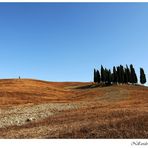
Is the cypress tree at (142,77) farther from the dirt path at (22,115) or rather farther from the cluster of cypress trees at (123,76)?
the dirt path at (22,115)

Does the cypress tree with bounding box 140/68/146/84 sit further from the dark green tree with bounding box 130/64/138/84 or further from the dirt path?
the dirt path

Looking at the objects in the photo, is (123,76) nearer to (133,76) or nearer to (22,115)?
(133,76)

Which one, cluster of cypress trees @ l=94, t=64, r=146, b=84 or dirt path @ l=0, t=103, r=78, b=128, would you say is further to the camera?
cluster of cypress trees @ l=94, t=64, r=146, b=84

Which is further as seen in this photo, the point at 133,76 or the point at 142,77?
the point at 142,77

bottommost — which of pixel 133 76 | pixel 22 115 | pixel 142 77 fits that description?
pixel 22 115

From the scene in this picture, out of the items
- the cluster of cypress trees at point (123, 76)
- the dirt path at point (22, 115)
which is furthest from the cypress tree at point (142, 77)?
the dirt path at point (22, 115)

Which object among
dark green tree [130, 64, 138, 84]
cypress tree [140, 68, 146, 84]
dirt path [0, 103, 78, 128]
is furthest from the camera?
cypress tree [140, 68, 146, 84]

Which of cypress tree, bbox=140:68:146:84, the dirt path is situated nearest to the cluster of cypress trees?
cypress tree, bbox=140:68:146:84

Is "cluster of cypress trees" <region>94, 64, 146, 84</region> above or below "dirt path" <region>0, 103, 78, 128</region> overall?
above

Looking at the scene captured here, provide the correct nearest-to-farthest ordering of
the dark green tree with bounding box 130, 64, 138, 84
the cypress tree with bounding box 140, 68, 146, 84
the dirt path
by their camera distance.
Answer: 1. the dirt path
2. the dark green tree with bounding box 130, 64, 138, 84
3. the cypress tree with bounding box 140, 68, 146, 84

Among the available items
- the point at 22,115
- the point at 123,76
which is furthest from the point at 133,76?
the point at 22,115

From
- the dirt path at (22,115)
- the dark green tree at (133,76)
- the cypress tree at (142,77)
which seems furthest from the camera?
the cypress tree at (142,77)
